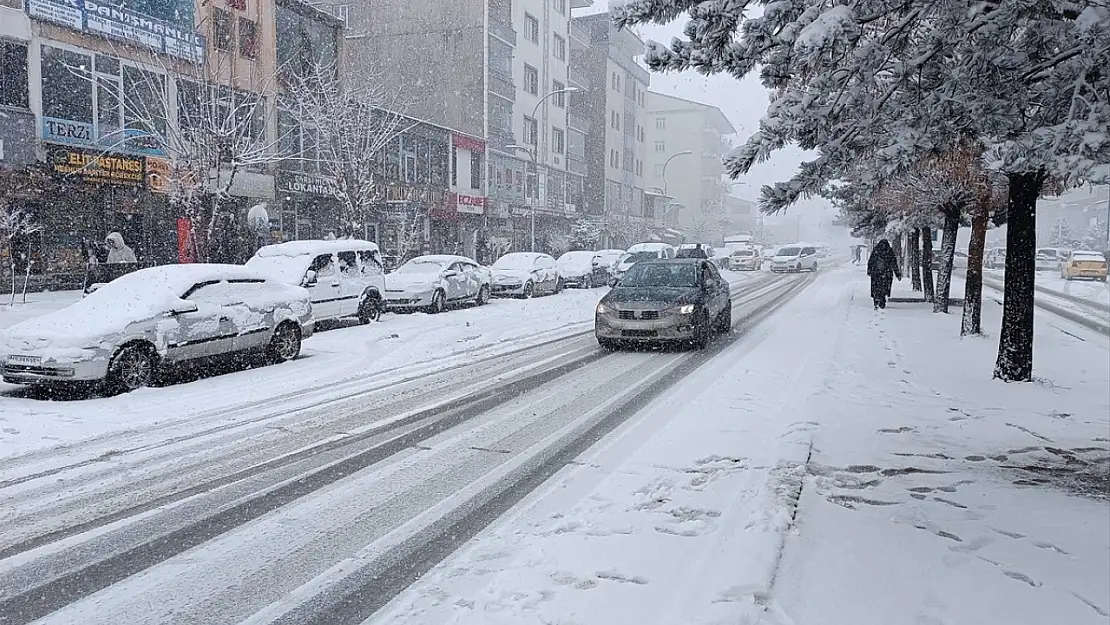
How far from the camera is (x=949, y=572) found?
416 centimetres

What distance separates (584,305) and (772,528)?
18299 mm

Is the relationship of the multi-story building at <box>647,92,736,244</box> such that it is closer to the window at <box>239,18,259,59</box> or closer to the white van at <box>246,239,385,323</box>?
the window at <box>239,18,259,59</box>

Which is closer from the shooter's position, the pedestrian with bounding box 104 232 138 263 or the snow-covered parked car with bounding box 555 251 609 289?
the pedestrian with bounding box 104 232 138 263

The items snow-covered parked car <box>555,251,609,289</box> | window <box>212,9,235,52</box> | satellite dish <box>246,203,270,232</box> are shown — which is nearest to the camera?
window <box>212,9,235,52</box>

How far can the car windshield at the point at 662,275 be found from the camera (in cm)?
1408

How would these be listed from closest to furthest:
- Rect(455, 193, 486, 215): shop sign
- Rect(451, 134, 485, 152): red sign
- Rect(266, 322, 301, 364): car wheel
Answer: Rect(266, 322, 301, 364): car wheel → Rect(455, 193, 486, 215): shop sign → Rect(451, 134, 485, 152): red sign

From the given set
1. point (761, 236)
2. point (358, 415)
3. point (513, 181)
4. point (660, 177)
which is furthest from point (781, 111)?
point (761, 236)

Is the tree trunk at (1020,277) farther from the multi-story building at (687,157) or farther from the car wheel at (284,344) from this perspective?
the multi-story building at (687,157)

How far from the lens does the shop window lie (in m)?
21.5

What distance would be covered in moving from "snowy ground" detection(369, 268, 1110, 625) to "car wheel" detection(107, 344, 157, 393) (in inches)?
232

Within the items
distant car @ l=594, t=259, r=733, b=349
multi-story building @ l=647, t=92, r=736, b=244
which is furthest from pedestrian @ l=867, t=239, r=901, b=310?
multi-story building @ l=647, t=92, r=736, b=244

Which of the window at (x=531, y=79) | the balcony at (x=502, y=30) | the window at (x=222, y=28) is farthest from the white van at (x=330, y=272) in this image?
the window at (x=531, y=79)

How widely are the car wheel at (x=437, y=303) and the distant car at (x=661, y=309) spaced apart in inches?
264

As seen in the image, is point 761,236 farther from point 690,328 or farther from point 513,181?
point 690,328
